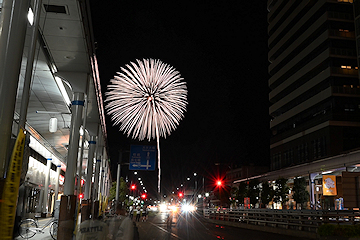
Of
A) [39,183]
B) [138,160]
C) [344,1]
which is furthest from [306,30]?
[39,183]

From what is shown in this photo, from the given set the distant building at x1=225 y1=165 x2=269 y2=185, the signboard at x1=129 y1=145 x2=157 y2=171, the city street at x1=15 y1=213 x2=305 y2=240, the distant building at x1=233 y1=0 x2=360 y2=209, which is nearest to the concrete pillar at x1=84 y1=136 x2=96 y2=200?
the signboard at x1=129 y1=145 x2=157 y2=171

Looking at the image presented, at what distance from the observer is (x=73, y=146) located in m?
17.9

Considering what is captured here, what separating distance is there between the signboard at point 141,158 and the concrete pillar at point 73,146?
1437cm

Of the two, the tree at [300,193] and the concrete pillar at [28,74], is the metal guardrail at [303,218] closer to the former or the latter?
the concrete pillar at [28,74]

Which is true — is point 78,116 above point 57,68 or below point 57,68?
below

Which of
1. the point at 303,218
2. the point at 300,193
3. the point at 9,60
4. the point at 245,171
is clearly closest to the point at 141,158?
the point at 303,218

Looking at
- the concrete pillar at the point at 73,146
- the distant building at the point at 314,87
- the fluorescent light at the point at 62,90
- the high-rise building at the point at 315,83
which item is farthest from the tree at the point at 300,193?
the concrete pillar at the point at 73,146

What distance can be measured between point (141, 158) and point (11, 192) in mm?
26911

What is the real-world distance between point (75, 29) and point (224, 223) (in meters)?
22.6

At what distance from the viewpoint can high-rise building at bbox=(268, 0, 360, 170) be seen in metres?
56.2

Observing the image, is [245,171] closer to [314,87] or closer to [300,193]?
[314,87]

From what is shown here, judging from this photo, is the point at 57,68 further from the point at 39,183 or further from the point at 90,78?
the point at 39,183

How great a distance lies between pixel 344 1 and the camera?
6266cm

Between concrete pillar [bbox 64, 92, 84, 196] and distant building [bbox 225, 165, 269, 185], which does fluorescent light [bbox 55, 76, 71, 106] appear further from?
distant building [bbox 225, 165, 269, 185]
